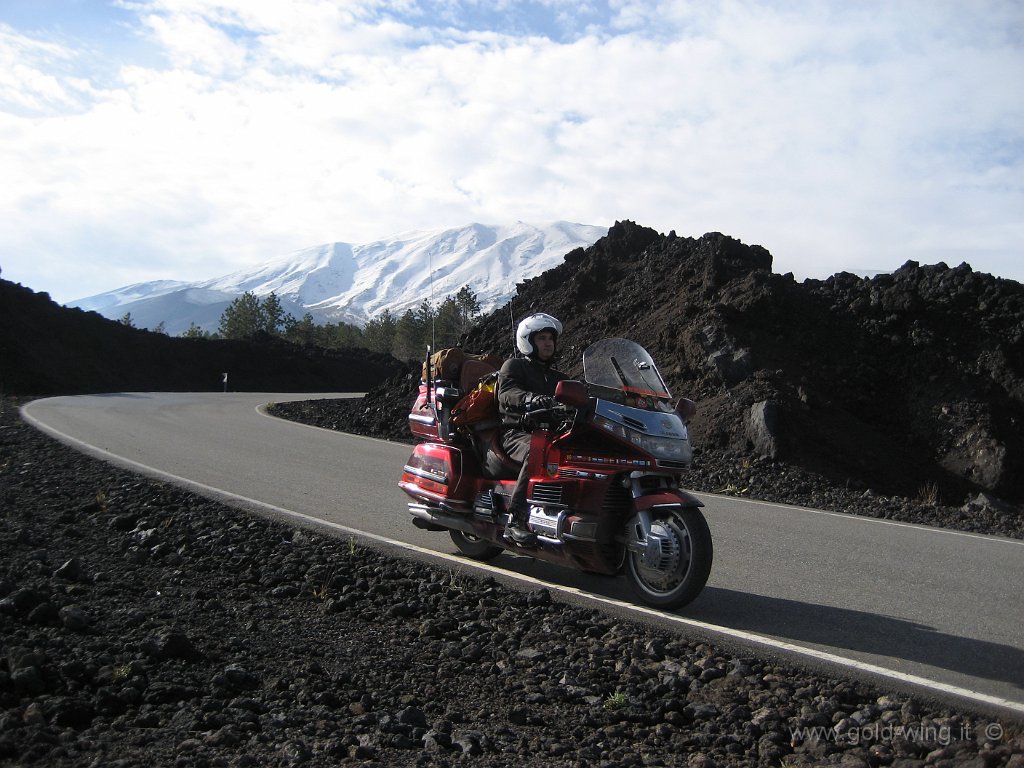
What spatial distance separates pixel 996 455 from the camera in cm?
1423

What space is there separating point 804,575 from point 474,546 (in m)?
2.78

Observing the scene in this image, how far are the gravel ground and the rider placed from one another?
0.58 metres

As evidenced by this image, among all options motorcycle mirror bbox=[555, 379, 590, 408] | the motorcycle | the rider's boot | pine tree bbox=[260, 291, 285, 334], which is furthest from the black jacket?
pine tree bbox=[260, 291, 285, 334]

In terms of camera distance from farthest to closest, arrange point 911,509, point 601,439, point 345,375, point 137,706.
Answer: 1. point 345,375
2. point 911,509
3. point 601,439
4. point 137,706

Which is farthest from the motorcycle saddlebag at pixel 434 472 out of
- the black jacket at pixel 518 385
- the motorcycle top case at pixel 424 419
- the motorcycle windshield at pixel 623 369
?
the motorcycle windshield at pixel 623 369

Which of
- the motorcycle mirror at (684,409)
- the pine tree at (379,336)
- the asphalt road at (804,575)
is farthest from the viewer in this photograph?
the pine tree at (379,336)

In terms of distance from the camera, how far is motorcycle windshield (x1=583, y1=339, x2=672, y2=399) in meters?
6.32

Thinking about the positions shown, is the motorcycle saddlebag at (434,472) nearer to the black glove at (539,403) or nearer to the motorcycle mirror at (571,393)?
the black glove at (539,403)

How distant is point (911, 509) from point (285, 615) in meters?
8.58

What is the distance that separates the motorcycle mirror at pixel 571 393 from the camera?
582 cm

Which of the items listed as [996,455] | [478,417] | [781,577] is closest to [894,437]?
[996,455]

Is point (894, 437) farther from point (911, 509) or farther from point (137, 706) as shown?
point (137, 706)

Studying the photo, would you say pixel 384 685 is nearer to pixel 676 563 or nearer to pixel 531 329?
pixel 676 563

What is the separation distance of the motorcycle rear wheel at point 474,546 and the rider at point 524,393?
0.76m
